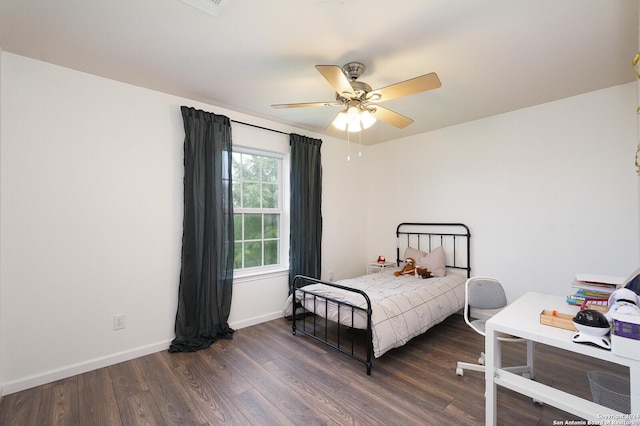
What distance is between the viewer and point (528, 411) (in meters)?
1.83

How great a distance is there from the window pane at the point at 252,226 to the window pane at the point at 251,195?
0.12m

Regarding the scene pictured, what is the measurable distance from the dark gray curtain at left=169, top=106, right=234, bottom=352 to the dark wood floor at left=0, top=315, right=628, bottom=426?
0.80 ft

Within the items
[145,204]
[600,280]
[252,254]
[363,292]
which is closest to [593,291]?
[600,280]

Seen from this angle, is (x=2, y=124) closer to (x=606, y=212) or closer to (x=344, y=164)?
(x=344, y=164)

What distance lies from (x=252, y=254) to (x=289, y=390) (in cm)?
174

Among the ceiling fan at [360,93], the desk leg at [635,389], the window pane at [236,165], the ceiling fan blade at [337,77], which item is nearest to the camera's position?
the desk leg at [635,389]

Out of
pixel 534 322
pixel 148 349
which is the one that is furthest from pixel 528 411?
pixel 148 349

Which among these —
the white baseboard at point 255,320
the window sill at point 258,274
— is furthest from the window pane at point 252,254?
the white baseboard at point 255,320

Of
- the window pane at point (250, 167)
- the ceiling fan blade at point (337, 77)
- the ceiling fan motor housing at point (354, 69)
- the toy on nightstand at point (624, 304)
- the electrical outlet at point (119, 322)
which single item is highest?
the ceiling fan motor housing at point (354, 69)

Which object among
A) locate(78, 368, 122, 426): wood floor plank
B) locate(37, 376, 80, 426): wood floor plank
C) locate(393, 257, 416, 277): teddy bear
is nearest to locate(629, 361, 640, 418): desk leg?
locate(393, 257, 416, 277): teddy bear

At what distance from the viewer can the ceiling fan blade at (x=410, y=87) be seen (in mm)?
1793

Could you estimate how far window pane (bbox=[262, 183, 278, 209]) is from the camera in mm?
3637

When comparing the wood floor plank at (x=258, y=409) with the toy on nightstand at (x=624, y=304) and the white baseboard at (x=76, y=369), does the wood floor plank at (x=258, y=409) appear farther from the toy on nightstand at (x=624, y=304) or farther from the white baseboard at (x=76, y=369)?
the toy on nightstand at (x=624, y=304)

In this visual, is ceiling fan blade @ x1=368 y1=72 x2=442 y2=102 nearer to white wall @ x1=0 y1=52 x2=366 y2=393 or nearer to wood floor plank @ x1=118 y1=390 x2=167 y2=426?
white wall @ x1=0 y1=52 x2=366 y2=393
